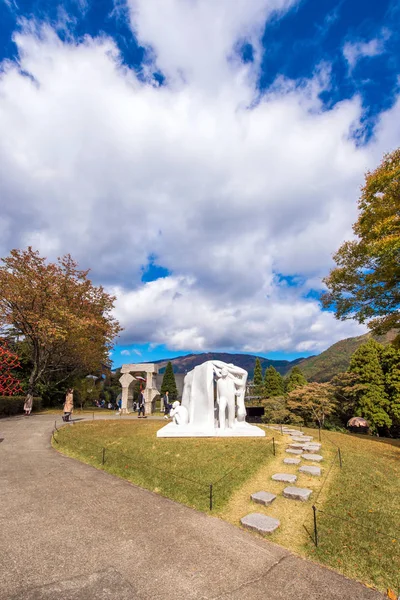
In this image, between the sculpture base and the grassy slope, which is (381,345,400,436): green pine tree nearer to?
the grassy slope

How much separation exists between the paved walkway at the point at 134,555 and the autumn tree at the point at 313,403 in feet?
69.2

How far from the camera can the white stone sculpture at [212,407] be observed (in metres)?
12.8

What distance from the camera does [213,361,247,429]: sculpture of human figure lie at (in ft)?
42.9

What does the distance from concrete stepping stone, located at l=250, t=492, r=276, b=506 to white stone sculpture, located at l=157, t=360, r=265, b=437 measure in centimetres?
594

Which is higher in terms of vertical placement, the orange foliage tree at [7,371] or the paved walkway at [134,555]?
the orange foliage tree at [7,371]

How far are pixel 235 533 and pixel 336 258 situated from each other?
11183mm

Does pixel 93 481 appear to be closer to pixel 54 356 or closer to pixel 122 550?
pixel 122 550

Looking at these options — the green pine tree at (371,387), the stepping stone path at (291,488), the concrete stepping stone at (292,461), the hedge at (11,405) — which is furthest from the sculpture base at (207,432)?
the green pine tree at (371,387)

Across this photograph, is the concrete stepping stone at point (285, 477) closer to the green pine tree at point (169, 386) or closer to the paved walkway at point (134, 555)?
the paved walkway at point (134, 555)

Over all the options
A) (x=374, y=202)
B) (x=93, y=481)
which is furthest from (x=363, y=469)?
(x=374, y=202)

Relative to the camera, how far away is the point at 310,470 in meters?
8.27

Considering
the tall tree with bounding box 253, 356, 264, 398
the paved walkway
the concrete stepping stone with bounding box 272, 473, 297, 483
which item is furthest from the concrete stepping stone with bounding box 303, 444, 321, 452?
the tall tree with bounding box 253, 356, 264, 398

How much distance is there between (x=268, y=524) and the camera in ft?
18.0

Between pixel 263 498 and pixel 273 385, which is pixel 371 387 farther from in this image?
pixel 263 498
